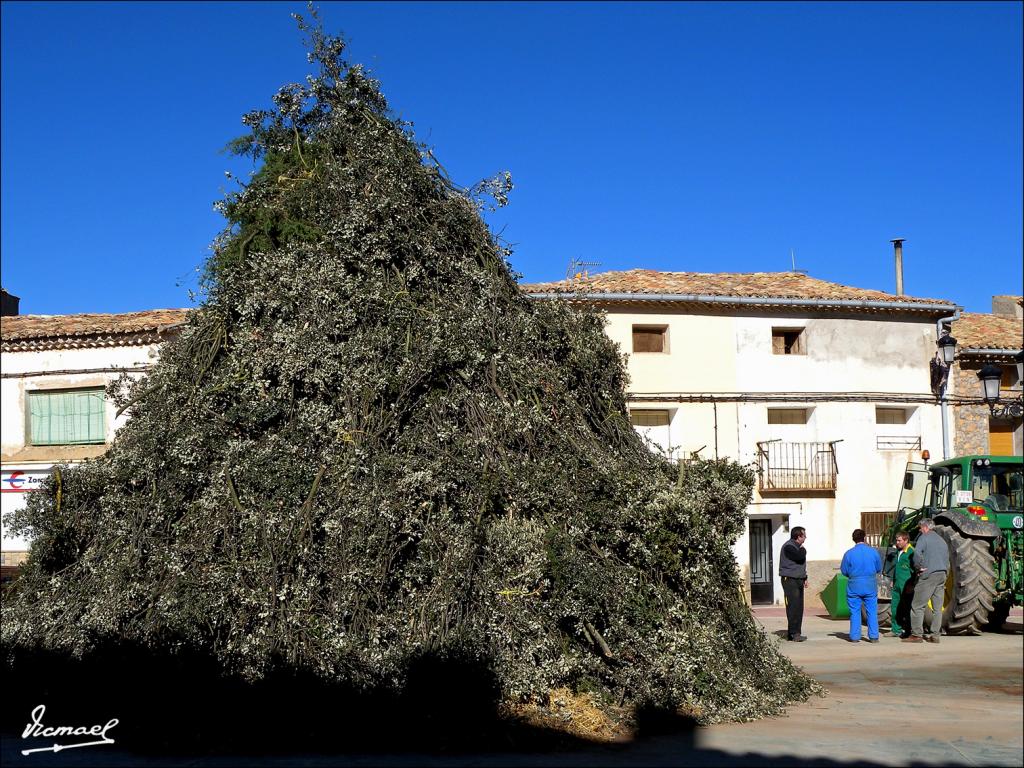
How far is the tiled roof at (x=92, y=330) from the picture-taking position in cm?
2153

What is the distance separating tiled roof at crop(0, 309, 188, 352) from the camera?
70.6ft

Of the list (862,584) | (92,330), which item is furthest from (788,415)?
(92,330)

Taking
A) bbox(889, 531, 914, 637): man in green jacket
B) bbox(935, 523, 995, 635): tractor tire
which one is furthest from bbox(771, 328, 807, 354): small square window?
bbox(935, 523, 995, 635): tractor tire

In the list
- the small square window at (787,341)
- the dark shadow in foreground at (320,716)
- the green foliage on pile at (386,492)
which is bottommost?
the dark shadow in foreground at (320,716)

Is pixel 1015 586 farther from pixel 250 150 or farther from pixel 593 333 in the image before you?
pixel 250 150

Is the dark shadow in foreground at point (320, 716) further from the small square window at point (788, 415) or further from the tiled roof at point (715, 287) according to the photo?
the small square window at point (788, 415)

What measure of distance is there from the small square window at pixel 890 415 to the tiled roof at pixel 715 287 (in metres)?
2.42

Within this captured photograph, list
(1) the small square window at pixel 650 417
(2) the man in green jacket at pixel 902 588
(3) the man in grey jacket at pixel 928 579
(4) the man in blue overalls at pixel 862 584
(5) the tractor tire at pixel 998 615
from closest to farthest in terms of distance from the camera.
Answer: (3) the man in grey jacket at pixel 928 579 → (4) the man in blue overalls at pixel 862 584 → (2) the man in green jacket at pixel 902 588 → (5) the tractor tire at pixel 998 615 → (1) the small square window at pixel 650 417

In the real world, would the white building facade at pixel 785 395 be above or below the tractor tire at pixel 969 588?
above

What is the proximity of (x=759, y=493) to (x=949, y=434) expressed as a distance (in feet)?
15.7

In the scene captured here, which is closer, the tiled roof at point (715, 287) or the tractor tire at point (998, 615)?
the tractor tire at point (998, 615)

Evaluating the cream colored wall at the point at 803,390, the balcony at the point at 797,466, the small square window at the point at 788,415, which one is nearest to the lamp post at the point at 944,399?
the cream colored wall at the point at 803,390

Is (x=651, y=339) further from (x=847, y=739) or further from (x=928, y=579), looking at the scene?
(x=847, y=739)
